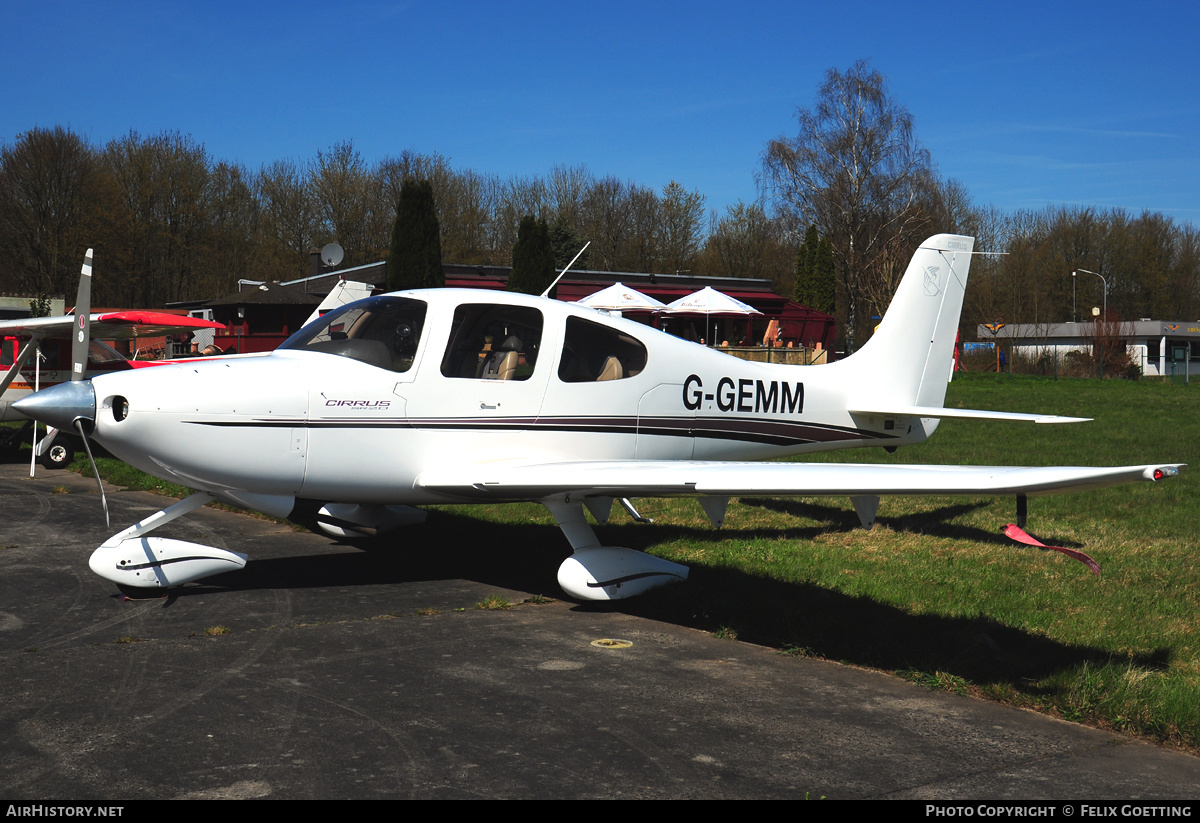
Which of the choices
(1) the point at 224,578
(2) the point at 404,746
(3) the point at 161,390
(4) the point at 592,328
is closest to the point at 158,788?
(2) the point at 404,746

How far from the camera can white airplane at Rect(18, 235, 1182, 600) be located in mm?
5844

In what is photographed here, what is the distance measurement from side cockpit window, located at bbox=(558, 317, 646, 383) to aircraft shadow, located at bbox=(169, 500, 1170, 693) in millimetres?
1630

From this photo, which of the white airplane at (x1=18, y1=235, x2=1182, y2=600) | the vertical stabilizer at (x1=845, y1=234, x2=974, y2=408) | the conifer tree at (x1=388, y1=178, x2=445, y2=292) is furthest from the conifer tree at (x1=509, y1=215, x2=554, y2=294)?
the white airplane at (x1=18, y1=235, x2=1182, y2=600)

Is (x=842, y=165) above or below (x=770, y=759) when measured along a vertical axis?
above

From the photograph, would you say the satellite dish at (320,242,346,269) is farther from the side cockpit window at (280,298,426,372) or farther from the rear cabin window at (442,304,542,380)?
the rear cabin window at (442,304,542,380)

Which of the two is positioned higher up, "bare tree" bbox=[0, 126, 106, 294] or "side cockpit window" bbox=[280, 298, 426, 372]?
"bare tree" bbox=[0, 126, 106, 294]

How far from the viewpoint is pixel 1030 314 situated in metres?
63.7

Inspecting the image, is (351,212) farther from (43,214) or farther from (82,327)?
(82,327)

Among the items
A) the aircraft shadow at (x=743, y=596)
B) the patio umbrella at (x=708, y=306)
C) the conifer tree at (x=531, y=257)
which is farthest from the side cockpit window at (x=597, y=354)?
the conifer tree at (x=531, y=257)

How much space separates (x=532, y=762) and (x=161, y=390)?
11.7 feet

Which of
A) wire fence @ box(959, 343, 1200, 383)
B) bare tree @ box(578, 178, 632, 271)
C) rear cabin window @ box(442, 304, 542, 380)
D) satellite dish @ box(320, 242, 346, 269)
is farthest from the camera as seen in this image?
bare tree @ box(578, 178, 632, 271)

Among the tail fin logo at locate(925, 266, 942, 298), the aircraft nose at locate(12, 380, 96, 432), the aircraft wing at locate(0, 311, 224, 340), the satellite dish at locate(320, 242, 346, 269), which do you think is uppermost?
the satellite dish at locate(320, 242, 346, 269)

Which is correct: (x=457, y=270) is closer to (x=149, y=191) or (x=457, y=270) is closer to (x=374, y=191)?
(x=374, y=191)

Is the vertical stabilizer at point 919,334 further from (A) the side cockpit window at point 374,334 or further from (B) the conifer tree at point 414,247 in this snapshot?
(B) the conifer tree at point 414,247
